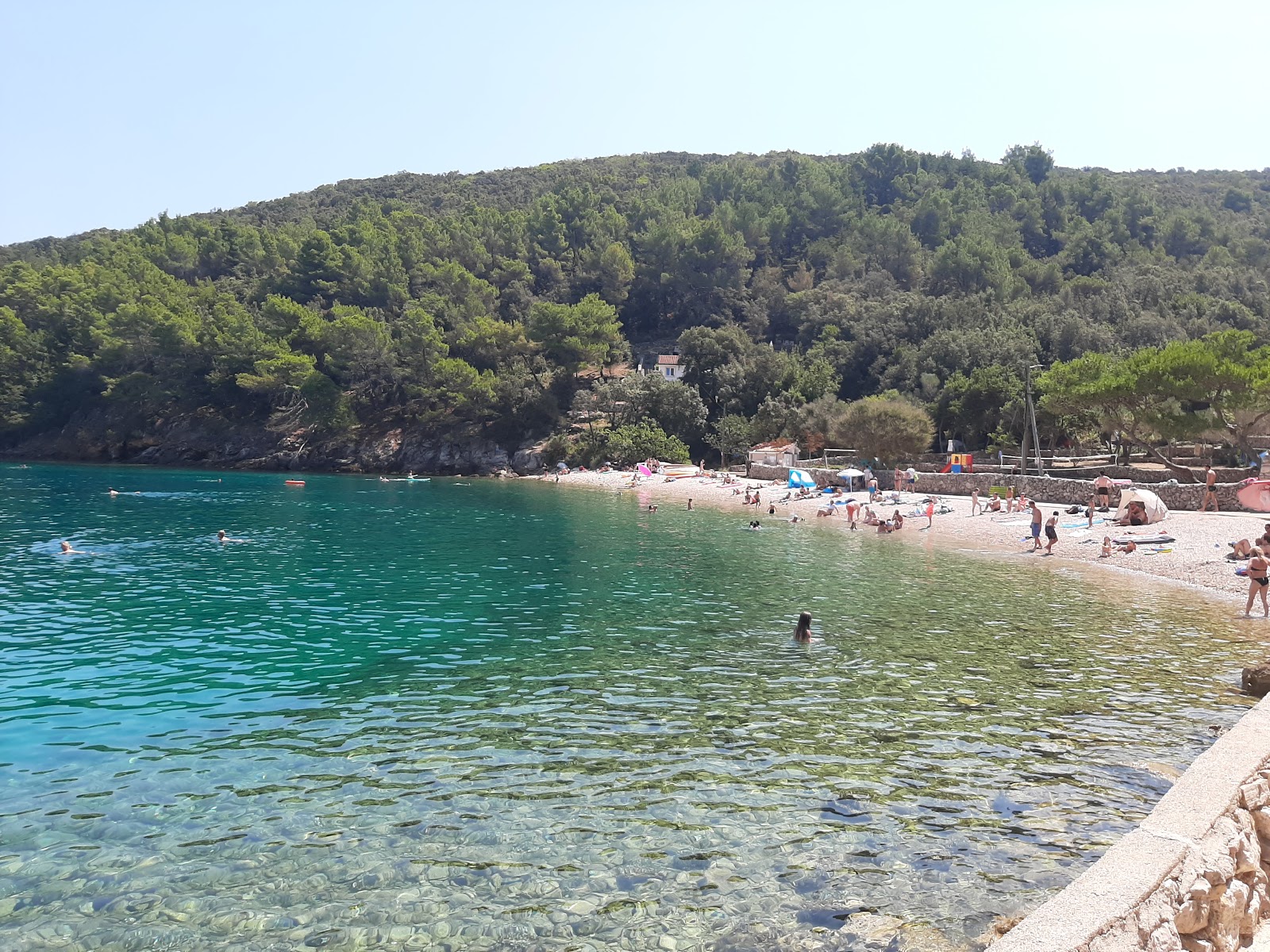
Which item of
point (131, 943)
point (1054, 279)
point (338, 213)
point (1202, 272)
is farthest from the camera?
point (338, 213)

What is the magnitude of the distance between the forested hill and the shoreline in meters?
22.5

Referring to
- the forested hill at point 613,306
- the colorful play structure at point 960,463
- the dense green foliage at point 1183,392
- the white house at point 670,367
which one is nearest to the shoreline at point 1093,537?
the colorful play structure at point 960,463

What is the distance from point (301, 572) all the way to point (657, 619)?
44.0 feet

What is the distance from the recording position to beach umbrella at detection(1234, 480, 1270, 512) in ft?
101

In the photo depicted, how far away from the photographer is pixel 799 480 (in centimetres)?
5169

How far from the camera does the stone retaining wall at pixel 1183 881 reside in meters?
4.85

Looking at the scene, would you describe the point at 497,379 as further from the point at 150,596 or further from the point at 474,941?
the point at 474,941

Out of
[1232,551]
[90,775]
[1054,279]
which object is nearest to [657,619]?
[90,775]

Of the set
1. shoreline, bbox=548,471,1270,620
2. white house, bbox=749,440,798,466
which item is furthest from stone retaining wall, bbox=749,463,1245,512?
white house, bbox=749,440,798,466

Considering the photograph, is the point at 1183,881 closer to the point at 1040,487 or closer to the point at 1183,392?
the point at 1040,487

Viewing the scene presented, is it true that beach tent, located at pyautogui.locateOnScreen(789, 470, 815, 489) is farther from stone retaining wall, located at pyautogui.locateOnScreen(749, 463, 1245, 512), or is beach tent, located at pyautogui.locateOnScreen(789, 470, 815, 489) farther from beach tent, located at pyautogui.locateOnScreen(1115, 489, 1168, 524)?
beach tent, located at pyautogui.locateOnScreen(1115, 489, 1168, 524)

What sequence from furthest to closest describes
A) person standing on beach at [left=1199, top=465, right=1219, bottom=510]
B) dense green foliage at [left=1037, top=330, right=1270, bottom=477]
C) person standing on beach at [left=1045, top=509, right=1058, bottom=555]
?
dense green foliage at [left=1037, top=330, right=1270, bottom=477]
person standing on beach at [left=1199, top=465, right=1219, bottom=510]
person standing on beach at [left=1045, top=509, right=1058, bottom=555]

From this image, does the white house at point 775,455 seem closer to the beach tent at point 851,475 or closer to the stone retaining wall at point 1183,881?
the beach tent at point 851,475

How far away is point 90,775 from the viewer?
10.7m
